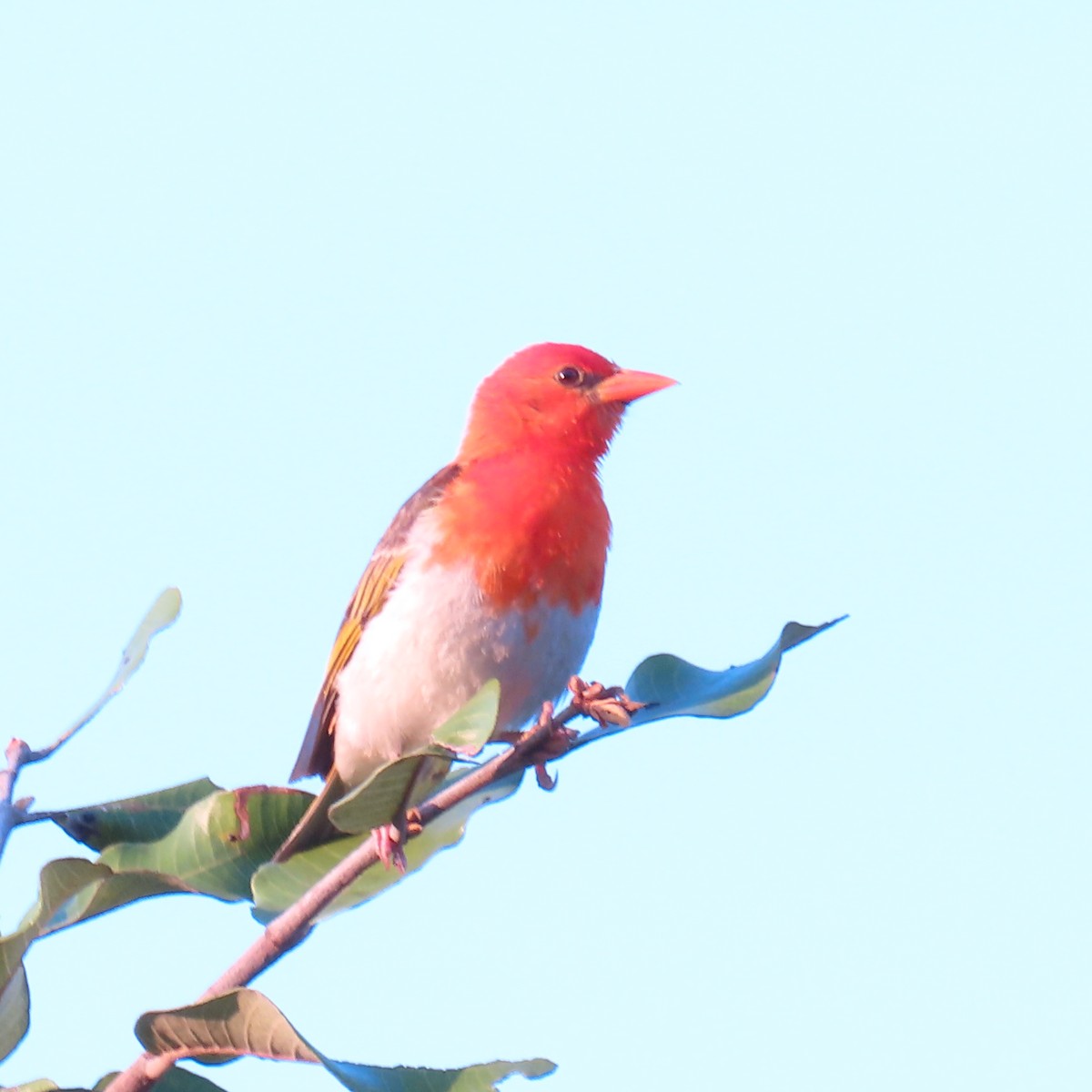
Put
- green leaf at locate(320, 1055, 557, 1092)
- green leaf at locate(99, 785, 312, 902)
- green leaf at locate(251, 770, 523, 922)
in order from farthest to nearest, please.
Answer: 1. green leaf at locate(99, 785, 312, 902)
2. green leaf at locate(251, 770, 523, 922)
3. green leaf at locate(320, 1055, 557, 1092)

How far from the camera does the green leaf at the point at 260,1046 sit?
2529mm

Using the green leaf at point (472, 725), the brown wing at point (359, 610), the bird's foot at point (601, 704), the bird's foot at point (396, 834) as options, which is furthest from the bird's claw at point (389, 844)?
the brown wing at point (359, 610)

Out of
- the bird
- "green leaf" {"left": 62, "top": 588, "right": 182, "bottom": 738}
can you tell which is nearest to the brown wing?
the bird

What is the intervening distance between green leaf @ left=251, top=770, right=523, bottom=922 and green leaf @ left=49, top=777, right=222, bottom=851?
31 cm

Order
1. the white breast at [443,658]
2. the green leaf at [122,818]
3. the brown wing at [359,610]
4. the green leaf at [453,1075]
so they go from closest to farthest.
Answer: the green leaf at [453,1075], the green leaf at [122,818], the white breast at [443,658], the brown wing at [359,610]

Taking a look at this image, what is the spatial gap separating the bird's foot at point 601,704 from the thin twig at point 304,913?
0.7 inches

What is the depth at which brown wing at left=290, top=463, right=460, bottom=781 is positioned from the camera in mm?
5602

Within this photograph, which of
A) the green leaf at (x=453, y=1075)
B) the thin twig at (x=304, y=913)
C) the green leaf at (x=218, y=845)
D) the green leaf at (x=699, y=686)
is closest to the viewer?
the thin twig at (x=304, y=913)

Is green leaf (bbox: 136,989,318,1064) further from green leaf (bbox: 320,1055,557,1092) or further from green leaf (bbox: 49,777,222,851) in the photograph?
green leaf (bbox: 49,777,222,851)

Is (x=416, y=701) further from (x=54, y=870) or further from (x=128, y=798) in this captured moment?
(x=54, y=870)

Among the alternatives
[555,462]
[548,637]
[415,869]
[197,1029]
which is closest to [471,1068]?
[197,1029]

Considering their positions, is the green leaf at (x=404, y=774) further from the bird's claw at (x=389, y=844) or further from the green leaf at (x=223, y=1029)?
the green leaf at (x=223, y=1029)

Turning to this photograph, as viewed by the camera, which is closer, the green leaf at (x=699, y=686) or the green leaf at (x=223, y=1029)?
the green leaf at (x=223, y=1029)

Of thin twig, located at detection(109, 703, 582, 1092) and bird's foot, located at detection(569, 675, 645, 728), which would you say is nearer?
thin twig, located at detection(109, 703, 582, 1092)
